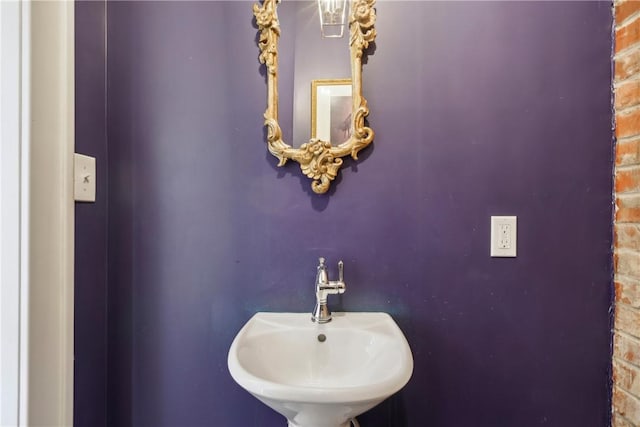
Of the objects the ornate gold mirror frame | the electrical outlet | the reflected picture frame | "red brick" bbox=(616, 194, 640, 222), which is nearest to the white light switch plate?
the ornate gold mirror frame

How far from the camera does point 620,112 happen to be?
35.7 inches

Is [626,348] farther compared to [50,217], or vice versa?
[626,348]

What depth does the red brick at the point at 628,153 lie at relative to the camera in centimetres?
86

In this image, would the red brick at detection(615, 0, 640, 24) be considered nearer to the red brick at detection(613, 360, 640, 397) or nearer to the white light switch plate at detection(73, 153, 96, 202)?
the red brick at detection(613, 360, 640, 397)

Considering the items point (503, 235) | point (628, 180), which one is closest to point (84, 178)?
point (503, 235)

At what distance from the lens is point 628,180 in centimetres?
88

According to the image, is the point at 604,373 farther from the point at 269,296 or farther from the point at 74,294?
the point at 74,294

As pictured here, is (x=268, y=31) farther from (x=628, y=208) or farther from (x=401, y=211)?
(x=628, y=208)

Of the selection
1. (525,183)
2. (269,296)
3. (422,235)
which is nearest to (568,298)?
(525,183)

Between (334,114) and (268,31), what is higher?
(268,31)

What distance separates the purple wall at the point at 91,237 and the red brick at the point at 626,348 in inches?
60.0

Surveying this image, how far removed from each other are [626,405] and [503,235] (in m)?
0.57

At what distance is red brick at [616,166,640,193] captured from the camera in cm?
86

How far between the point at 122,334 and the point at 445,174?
1114 millimetres
